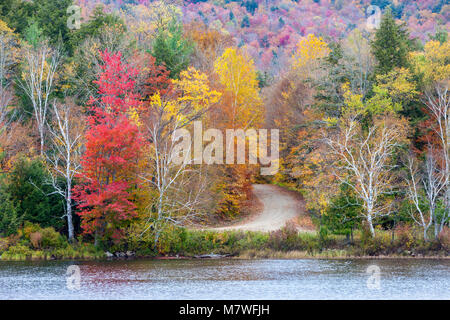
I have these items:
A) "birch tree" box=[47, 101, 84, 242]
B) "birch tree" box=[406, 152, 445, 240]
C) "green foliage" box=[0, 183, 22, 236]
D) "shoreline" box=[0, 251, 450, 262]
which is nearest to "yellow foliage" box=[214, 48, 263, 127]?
"birch tree" box=[47, 101, 84, 242]

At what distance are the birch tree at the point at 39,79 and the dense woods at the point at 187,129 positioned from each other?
0.61ft

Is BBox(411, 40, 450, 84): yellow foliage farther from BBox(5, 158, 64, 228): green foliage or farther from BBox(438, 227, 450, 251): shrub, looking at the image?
BBox(5, 158, 64, 228): green foliage

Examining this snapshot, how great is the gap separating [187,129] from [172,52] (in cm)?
1435

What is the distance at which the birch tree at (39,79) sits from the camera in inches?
1933

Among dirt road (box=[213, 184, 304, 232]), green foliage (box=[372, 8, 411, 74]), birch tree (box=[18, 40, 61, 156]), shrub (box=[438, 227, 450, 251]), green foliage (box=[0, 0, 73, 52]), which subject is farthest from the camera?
green foliage (box=[0, 0, 73, 52])

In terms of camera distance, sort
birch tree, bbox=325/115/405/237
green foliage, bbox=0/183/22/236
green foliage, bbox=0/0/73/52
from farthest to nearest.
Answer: green foliage, bbox=0/0/73/52
birch tree, bbox=325/115/405/237
green foliage, bbox=0/183/22/236

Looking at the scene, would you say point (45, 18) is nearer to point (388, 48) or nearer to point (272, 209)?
point (272, 209)

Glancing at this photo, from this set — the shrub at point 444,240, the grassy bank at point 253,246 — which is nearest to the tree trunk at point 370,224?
the grassy bank at point 253,246

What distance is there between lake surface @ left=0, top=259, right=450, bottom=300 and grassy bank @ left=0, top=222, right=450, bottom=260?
188 cm

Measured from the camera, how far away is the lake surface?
28250 mm

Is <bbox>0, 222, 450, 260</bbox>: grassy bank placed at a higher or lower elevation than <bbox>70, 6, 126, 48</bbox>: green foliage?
lower

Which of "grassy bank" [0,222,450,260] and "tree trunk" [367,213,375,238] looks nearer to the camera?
"grassy bank" [0,222,450,260]
